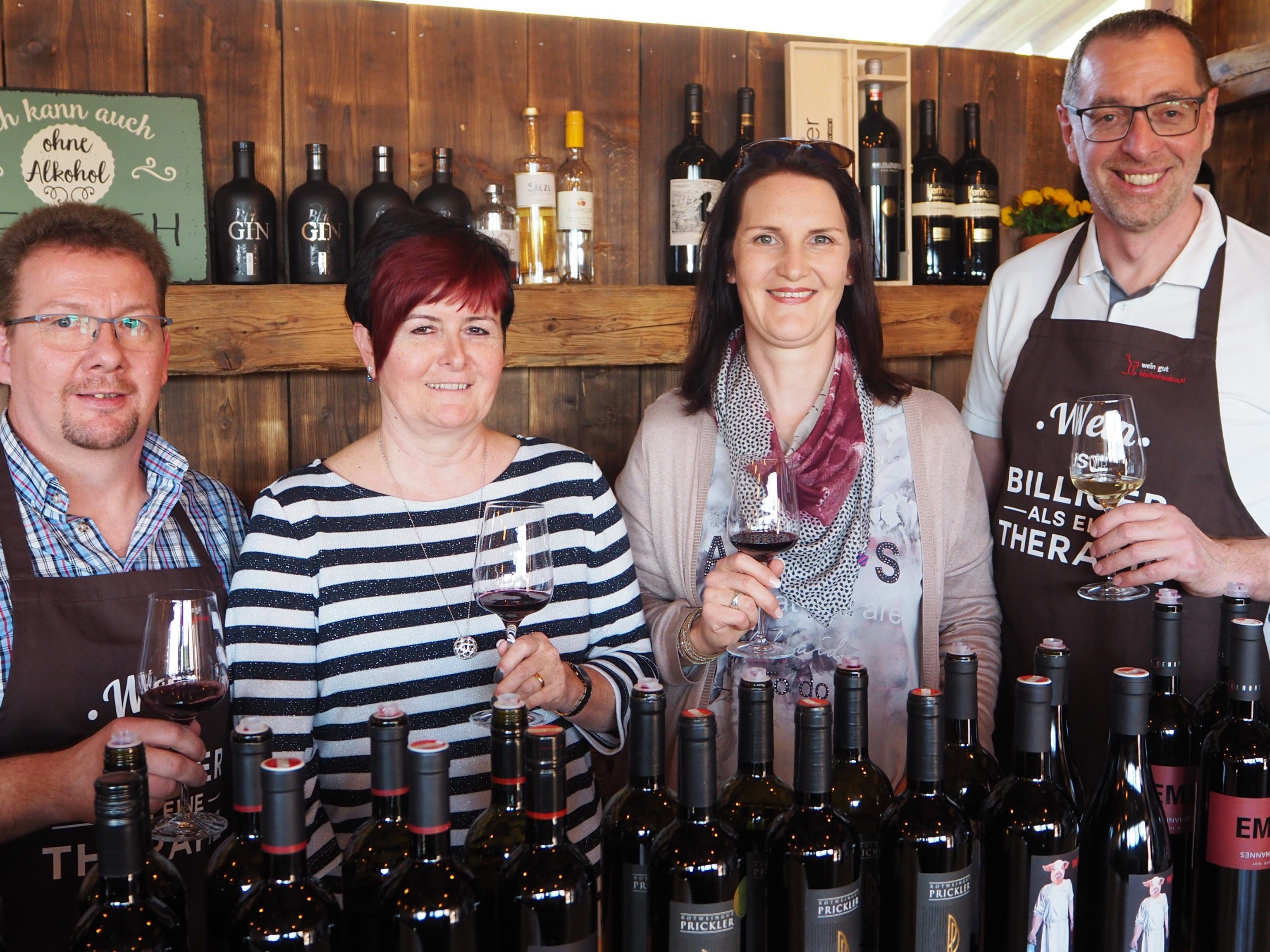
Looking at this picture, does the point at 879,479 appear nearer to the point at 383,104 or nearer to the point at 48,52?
the point at 383,104

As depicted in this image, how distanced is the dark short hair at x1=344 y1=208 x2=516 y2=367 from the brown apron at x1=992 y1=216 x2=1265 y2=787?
829mm

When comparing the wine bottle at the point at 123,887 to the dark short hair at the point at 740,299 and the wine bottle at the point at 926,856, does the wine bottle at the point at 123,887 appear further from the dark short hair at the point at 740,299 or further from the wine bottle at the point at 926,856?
the dark short hair at the point at 740,299

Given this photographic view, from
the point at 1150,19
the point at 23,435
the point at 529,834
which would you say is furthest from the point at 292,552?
the point at 1150,19

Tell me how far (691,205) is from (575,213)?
9.9 inches

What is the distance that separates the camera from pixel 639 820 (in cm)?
92

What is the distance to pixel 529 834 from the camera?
0.87 meters

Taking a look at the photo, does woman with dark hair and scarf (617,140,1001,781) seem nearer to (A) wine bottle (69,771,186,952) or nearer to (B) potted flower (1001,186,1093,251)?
(A) wine bottle (69,771,186,952)

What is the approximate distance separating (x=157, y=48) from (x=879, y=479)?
150 cm

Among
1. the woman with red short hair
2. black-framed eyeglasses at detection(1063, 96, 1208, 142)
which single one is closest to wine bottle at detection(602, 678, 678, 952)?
the woman with red short hair

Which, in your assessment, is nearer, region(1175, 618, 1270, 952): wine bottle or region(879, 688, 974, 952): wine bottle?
region(879, 688, 974, 952): wine bottle

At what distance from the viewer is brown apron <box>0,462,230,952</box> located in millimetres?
1336

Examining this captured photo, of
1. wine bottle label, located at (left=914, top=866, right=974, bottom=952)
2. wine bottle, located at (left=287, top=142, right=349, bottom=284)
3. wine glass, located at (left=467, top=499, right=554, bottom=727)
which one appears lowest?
wine bottle label, located at (left=914, top=866, right=974, bottom=952)

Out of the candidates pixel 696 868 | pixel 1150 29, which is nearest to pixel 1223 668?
pixel 696 868

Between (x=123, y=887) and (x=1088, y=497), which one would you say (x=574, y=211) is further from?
(x=123, y=887)
